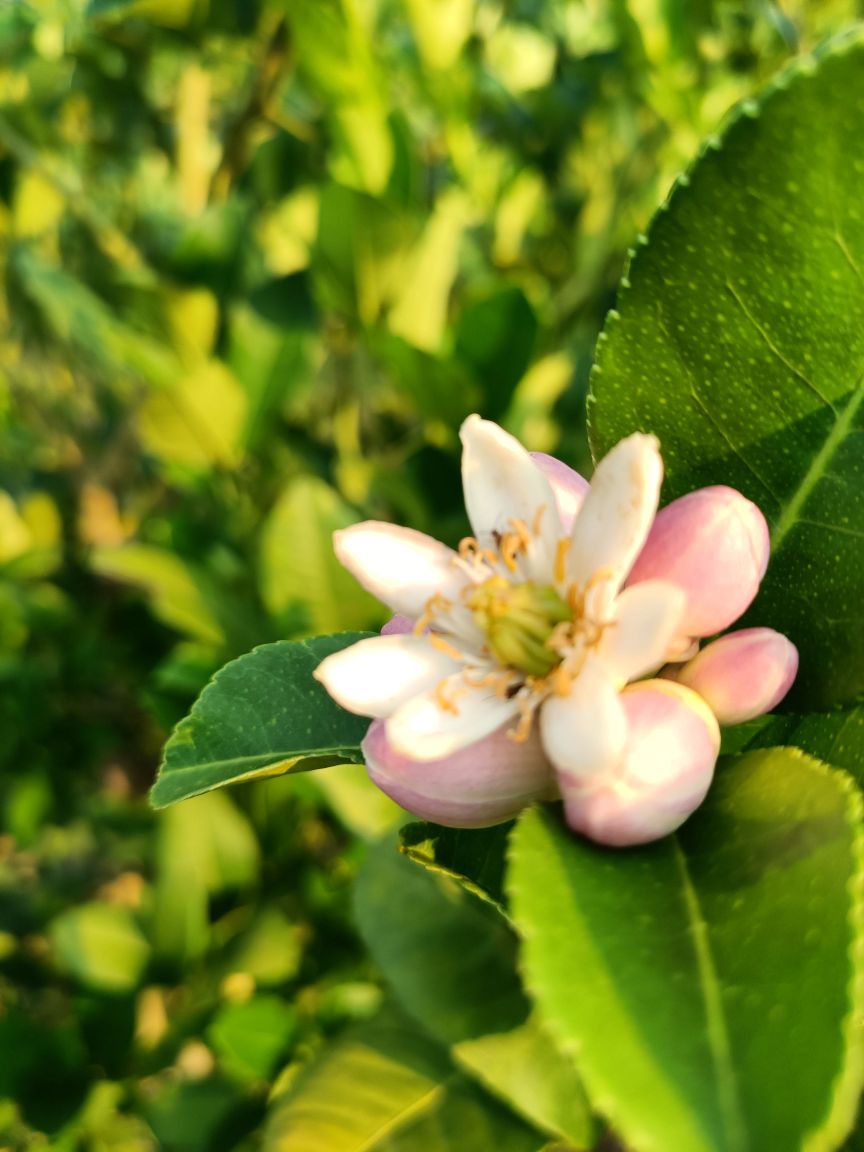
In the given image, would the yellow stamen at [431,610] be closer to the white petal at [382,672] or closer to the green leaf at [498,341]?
the white petal at [382,672]

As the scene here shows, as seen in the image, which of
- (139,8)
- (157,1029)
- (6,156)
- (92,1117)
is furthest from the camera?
(6,156)

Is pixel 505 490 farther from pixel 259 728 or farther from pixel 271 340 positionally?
pixel 271 340

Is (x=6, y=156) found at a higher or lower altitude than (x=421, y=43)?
lower

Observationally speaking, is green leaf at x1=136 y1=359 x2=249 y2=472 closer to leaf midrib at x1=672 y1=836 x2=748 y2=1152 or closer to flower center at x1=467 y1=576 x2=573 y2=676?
flower center at x1=467 y1=576 x2=573 y2=676

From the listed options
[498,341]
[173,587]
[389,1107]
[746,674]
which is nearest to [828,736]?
[746,674]

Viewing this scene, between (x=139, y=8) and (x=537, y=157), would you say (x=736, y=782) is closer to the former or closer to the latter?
(x=139, y=8)

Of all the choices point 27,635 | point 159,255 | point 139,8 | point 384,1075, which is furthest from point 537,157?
point 384,1075
